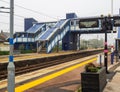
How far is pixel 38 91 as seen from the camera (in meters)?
12.6

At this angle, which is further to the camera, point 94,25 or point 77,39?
point 77,39

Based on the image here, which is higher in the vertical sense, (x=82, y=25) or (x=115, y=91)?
(x=82, y=25)

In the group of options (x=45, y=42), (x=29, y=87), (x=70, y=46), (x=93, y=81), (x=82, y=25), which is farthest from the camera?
(x=70, y=46)

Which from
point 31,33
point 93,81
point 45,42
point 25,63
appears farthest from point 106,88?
point 31,33

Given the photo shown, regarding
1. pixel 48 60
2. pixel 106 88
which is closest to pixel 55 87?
pixel 106 88

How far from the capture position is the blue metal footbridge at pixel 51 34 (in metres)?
55.2

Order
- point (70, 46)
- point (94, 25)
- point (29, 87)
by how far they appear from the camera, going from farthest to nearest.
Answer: point (70, 46), point (94, 25), point (29, 87)

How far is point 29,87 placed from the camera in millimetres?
13594

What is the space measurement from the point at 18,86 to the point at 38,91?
1735mm

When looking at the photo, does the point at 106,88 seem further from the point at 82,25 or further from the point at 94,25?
the point at 82,25

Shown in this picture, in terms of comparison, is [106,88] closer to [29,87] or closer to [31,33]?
[29,87]

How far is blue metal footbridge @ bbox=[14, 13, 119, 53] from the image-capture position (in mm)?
55188

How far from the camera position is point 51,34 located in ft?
180

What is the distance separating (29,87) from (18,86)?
27.4 inches
